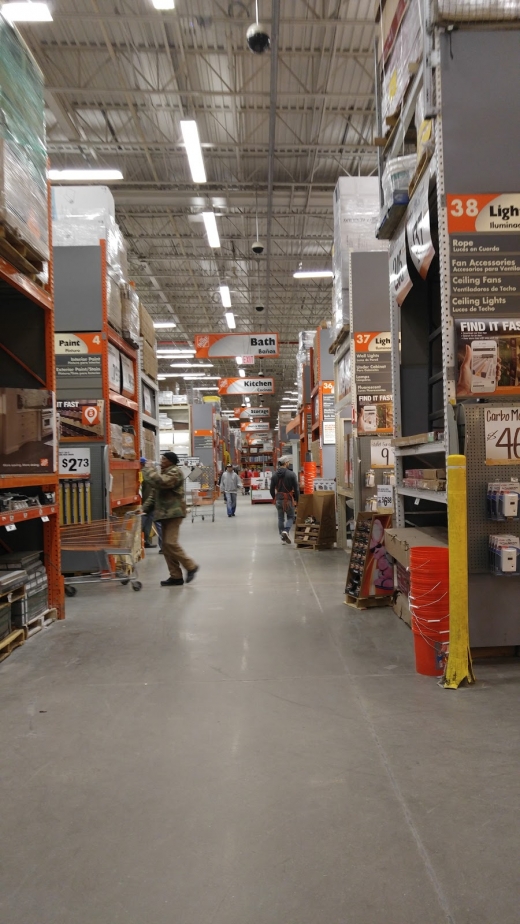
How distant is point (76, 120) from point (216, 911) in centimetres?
1438

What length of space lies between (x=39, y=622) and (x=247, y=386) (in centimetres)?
1844

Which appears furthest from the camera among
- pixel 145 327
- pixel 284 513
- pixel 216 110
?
pixel 284 513

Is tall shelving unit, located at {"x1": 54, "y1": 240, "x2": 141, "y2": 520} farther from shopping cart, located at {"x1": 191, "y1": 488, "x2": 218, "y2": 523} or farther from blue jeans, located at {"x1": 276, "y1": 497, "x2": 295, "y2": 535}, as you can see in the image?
shopping cart, located at {"x1": 191, "y1": 488, "x2": 218, "y2": 523}

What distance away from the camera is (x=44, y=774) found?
2830 millimetres

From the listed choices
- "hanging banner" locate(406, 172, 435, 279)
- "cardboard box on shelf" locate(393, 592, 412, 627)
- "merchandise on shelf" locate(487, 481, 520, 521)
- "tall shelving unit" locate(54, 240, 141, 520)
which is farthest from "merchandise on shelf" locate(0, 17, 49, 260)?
"cardboard box on shelf" locate(393, 592, 412, 627)

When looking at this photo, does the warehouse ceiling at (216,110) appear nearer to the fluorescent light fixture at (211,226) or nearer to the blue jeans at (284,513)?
the fluorescent light fixture at (211,226)

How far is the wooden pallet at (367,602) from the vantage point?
19.8 ft

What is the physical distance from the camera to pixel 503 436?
4047mm

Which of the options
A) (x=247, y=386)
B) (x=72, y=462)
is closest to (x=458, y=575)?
(x=72, y=462)

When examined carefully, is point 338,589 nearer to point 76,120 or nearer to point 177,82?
point 177,82

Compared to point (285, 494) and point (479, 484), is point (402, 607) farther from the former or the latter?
point (285, 494)

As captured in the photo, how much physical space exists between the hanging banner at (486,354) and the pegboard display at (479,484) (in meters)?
0.15

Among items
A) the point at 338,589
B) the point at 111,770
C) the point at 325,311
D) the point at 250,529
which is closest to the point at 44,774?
the point at 111,770

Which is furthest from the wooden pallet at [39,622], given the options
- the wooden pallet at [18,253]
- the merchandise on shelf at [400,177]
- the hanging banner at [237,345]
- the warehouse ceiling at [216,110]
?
the hanging banner at [237,345]
